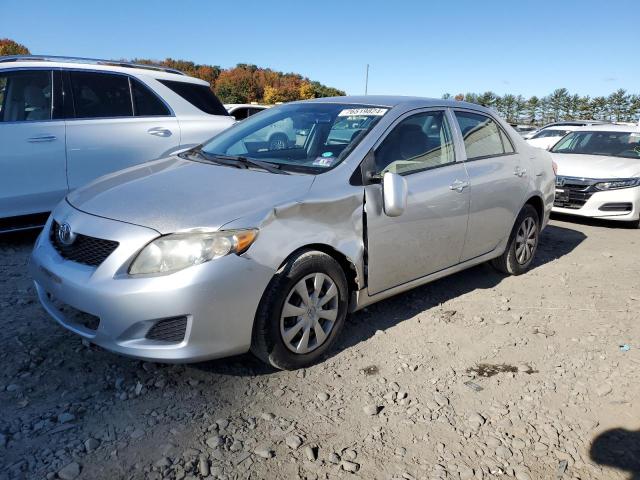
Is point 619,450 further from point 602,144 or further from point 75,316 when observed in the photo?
point 602,144

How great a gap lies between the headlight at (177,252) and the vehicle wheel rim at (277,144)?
1.32 m

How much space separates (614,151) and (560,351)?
611 centimetres

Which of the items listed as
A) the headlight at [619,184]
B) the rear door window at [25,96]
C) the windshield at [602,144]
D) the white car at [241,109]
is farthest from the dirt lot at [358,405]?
the white car at [241,109]

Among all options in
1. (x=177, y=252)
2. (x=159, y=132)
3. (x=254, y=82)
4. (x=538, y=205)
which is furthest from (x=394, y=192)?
(x=254, y=82)

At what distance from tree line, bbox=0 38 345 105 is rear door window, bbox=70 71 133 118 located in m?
64.0

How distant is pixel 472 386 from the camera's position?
9.83 feet

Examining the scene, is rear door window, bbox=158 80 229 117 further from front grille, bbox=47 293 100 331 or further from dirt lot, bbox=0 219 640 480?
front grille, bbox=47 293 100 331

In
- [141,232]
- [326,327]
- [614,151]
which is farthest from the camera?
[614,151]

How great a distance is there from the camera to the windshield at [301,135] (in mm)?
3398

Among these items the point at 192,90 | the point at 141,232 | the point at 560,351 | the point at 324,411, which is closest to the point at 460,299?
the point at 560,351

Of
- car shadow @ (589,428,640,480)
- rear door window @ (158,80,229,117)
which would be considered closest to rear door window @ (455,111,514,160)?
car shadow @ (589,428,640,480)

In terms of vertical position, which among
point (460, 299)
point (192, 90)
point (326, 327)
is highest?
point (192, 90)

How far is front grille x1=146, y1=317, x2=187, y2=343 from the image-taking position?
2557mm

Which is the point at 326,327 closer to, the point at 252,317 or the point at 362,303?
the point at 362,303
